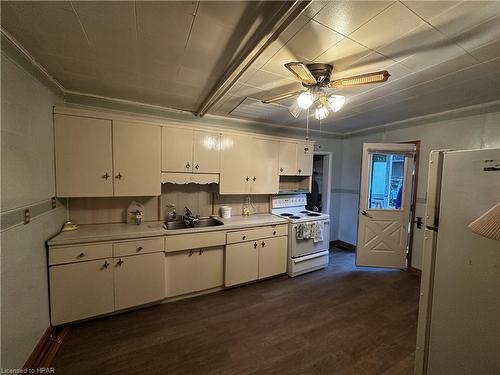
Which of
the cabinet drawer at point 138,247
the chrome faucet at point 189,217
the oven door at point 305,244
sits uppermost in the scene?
the chrome faucet at point 189,217

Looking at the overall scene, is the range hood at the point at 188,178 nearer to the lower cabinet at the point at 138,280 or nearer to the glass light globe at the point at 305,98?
the lower cabinet at the point at 138,280

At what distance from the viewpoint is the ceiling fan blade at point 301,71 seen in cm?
146

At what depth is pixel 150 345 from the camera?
6.17ft

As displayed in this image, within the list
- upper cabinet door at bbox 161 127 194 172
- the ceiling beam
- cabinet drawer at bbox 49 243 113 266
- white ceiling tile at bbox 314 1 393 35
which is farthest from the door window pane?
cabinet drawer at bbox 49 243 113 266

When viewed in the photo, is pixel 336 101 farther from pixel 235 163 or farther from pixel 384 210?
pixel 384 210

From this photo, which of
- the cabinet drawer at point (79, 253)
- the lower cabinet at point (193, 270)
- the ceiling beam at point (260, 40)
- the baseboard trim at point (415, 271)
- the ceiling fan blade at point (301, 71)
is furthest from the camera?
the baseboard trim at point (415, 271)

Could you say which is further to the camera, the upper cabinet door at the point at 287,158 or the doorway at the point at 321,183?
the doorway at the point at 321,183

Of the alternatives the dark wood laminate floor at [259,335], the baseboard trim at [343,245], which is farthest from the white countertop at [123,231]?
the baseboard trim at [343,245]

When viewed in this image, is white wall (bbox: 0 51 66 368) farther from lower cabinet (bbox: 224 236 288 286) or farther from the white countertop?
lower cabinet (bbox: 224 236 288 286)

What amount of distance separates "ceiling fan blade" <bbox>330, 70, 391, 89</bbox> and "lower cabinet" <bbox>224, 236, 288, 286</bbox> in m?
2.15

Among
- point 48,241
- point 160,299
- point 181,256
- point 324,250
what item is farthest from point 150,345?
point 324,250

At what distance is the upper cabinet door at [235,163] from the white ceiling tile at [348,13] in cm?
192

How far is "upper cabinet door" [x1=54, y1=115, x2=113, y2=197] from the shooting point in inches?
84.3

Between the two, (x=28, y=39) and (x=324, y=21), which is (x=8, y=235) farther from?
(x=324, y=21)
